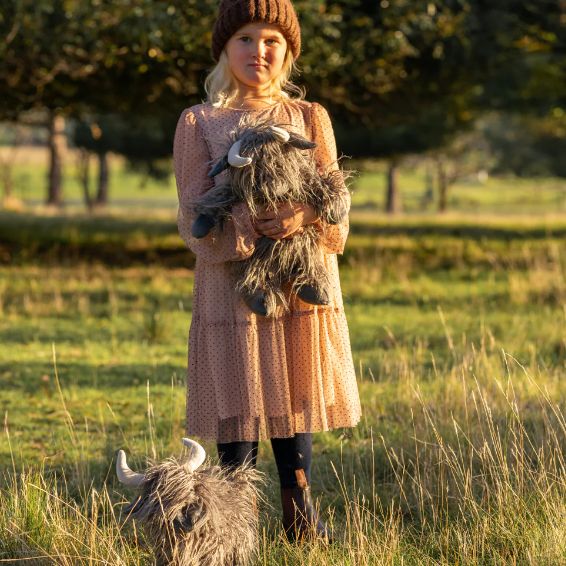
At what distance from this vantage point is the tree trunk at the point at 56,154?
23875 millimetres

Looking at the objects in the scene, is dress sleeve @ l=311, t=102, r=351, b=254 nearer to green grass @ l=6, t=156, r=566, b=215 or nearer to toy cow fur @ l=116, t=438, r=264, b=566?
toy cow fur @ l=116, t=438, r=264, b=566

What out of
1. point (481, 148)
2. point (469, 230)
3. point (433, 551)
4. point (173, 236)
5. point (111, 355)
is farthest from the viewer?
point (481, 148)

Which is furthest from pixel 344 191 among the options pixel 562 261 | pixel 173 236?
pixel 173 236

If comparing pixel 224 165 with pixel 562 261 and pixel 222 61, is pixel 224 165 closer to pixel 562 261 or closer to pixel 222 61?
pixel 222 61

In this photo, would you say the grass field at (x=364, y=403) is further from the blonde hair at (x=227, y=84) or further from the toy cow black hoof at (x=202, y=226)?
the blonde hair at (x=227, y=84)

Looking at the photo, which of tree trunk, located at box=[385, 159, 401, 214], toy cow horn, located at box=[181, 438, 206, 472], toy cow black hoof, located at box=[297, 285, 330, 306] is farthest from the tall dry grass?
tree trunk, located at box=[385, 159, 401, 214]

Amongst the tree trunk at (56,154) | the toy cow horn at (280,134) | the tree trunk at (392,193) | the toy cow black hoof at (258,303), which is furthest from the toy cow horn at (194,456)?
the tree trunk at (392,193)

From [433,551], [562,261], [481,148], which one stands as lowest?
[433,551]

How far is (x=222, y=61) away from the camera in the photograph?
3080mm

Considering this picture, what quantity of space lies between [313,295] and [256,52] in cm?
99

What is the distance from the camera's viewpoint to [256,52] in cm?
295

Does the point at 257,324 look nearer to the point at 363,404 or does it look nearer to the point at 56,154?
the point at 363,404

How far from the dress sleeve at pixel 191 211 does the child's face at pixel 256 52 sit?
0.27 m

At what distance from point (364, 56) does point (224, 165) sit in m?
7.96
